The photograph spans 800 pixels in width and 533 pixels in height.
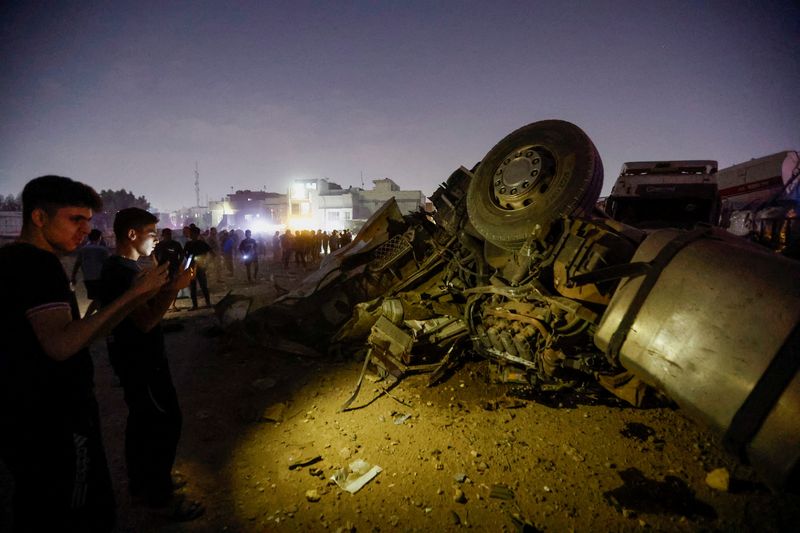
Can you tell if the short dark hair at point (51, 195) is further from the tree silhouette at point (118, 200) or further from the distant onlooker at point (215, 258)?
the tree silhouette at point (118, 200)

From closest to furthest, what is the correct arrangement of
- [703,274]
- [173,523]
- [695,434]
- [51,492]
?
1. [51,492]
2. [703,274]
3. [173,523]
4. [695,434]

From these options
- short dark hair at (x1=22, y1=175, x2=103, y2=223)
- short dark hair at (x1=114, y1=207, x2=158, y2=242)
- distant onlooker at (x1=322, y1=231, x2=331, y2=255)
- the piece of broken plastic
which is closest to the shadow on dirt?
the piece of broken plastic

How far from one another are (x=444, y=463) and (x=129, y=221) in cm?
318

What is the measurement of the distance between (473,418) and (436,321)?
1.27 m

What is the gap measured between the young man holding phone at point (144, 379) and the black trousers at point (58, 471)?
0.80m

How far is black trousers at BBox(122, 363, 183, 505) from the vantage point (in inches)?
95.0

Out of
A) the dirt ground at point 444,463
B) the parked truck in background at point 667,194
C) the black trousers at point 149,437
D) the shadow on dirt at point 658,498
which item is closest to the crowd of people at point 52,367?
the black trousers at point 149,437

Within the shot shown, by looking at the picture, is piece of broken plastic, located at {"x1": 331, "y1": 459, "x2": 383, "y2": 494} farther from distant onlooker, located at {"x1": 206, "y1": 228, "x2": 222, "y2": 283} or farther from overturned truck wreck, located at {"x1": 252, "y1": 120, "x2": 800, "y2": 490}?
distant onlooker, located at {"x1": 206, "y1": 228, "x2": 222, "y2": 283}

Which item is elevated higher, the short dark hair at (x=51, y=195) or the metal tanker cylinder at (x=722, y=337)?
the short dark hair at (x=51, y=195)

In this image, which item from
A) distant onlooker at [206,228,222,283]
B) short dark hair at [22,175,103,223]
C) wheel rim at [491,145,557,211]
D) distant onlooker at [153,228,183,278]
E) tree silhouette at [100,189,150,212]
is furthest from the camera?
tree silhouette at [100,189,150,212]

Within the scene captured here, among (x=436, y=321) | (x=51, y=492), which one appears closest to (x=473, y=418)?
(x=436, y=321)

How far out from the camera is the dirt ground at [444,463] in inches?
91.2

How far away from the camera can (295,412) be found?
12.7 ft

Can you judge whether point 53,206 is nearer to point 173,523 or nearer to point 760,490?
point 173,523
